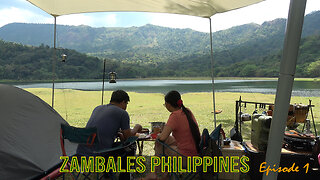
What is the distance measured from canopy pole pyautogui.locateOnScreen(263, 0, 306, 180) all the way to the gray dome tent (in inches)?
88.2

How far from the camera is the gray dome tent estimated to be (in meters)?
2.19

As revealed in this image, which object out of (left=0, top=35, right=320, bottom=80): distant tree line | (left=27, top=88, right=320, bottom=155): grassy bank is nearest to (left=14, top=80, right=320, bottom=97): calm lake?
(left=0, top=35, right=320, bottom=80): distant tree line

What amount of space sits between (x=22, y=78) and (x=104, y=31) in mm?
77830

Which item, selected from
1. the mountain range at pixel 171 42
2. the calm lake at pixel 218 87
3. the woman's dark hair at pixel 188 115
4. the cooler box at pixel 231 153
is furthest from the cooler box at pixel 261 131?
the mountain range at pixel 171 42

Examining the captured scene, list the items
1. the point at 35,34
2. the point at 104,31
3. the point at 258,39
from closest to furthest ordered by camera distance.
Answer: the point at 258,39
the point at 35,34
the point at 104,31

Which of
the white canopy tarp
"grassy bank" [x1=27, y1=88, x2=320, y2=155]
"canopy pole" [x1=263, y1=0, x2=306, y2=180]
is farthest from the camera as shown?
"grassy bank" [x1=27, y1=88, x2=320, y2=155]

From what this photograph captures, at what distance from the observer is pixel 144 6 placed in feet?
12.0

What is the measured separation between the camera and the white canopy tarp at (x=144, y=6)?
3268 millimetres

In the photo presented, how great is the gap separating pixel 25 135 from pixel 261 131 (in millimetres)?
2722

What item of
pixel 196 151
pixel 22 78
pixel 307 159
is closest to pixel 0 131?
pixel 196 151

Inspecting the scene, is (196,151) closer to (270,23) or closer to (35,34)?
(270,23)

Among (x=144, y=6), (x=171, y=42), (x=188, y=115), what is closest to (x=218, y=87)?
(x=144, y=6)

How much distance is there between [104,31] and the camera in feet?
384

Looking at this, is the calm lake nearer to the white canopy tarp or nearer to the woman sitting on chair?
the white canopy tarp
